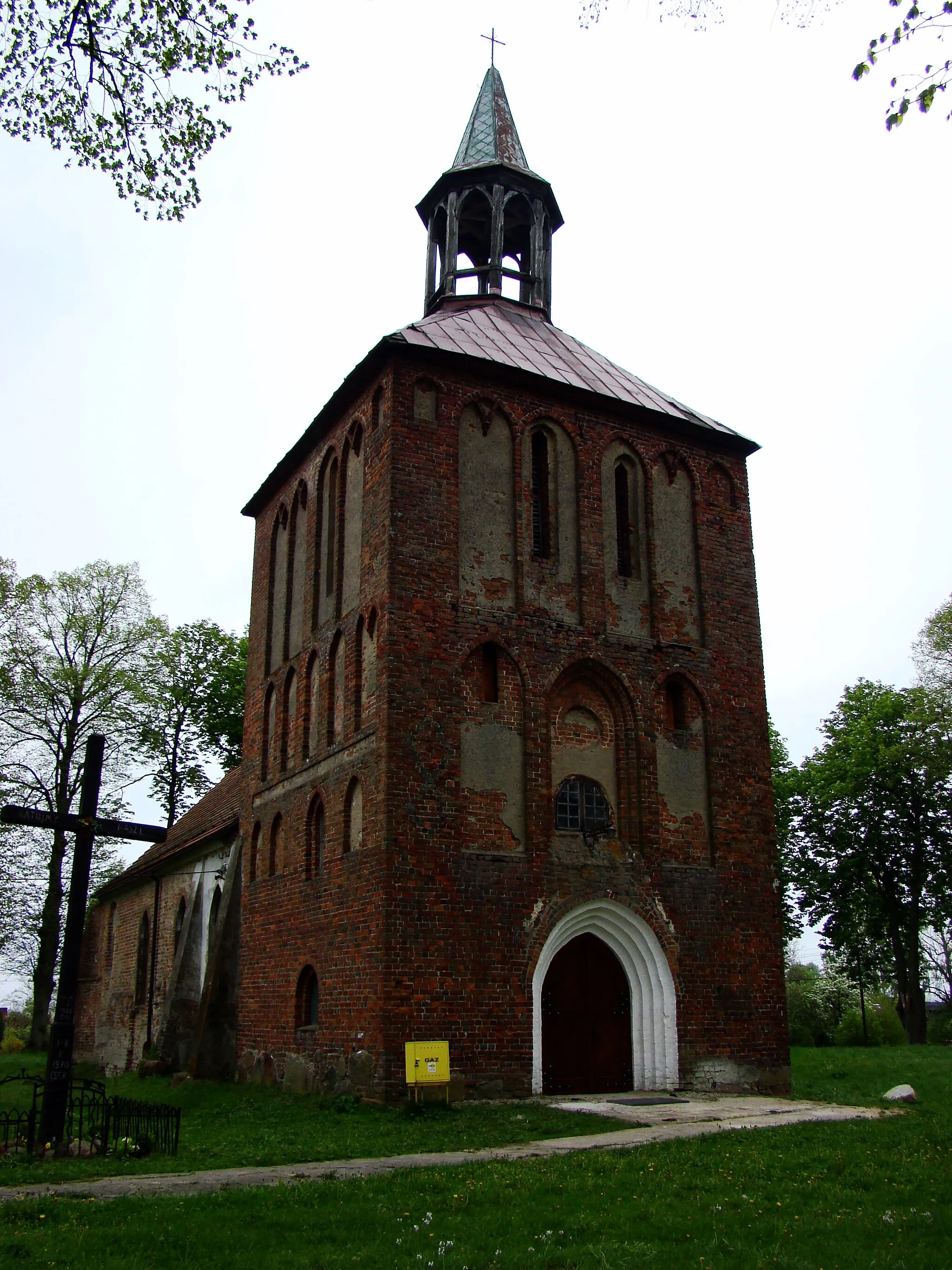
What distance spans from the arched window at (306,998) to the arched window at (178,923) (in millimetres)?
8156

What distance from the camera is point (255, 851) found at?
19.7 meters

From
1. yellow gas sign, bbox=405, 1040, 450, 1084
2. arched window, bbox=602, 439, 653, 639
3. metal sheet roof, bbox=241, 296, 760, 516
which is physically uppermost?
metal sheet roof, bbox=241, 296, 760, 516

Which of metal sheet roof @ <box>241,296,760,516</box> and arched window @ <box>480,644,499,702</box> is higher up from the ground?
metal sheet roof @ <box>241,296,760,516</box>

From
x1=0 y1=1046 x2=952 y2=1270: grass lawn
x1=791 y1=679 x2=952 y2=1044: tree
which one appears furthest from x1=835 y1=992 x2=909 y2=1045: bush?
x1=0 y1=1046 x2=952 y2=1270: grass lawn

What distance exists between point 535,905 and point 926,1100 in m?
5.48

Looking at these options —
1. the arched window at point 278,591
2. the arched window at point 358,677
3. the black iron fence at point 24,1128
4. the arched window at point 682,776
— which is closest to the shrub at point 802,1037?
the arched window at point 682,776

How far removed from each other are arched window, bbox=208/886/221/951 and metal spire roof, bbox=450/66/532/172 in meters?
14.5

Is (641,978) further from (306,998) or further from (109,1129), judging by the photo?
(109,1129)

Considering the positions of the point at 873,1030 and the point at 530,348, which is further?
the point at 873,1030

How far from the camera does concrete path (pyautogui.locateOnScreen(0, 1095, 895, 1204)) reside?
26.8ft

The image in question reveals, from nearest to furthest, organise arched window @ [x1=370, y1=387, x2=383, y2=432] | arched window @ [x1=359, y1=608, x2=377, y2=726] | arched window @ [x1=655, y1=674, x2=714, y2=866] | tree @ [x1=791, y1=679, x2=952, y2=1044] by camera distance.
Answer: arched window @ [x1=359, y1=608, x2=377, y2=726]
arched window @ [x1=655, y1=674, x2=714, y2=866]
arched window @ [x1=370, y1=387, x2=383, y2=432]
tree @ [x1=791, y1=679, x2=952, y2=1044]

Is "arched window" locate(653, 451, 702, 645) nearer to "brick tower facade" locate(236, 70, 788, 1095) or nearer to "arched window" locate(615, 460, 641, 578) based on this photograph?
"brick tower facade" locate(236, 70, 788, 1095)

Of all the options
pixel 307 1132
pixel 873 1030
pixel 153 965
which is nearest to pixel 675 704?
pixel 307 1132

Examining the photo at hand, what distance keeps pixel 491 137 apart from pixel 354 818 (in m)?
14.8
